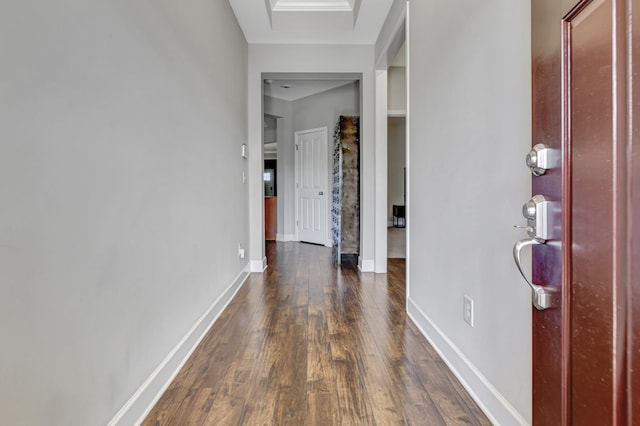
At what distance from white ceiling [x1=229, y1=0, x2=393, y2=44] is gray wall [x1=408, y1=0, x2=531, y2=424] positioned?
121 centimetres

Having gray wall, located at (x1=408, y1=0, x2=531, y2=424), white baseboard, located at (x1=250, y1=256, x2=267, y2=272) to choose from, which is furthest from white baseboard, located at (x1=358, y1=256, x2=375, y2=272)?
gray wall, located at (x1=408, y1=0, x2=531, y2=424)

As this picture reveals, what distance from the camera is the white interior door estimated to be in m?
5.91

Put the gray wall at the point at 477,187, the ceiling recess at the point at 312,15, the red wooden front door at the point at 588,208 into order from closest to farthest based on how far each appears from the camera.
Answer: the red wooden front door at the point at 588,208
the gray wall at the point at 477,187
the ceiling recess at the point at 312,15

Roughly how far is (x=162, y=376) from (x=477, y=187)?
1.62 meters

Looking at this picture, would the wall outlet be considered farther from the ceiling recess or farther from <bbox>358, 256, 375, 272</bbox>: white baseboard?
the ceiling recess

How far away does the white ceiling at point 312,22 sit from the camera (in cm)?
318

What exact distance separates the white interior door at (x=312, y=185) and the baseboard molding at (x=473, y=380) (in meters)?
3.90

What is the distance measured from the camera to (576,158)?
0.61 meters

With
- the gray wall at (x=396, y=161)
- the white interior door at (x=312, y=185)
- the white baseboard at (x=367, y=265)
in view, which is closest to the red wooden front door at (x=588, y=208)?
the white baseboard at (x=367, y=265)

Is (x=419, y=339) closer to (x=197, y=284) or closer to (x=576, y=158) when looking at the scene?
(x=197, y=284)

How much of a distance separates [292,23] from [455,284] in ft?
10.1

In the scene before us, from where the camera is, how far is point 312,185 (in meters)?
6.14

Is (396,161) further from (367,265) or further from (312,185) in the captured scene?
(367,265)

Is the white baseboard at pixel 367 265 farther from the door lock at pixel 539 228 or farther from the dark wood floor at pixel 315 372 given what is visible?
the door lock at pixel 539 228
